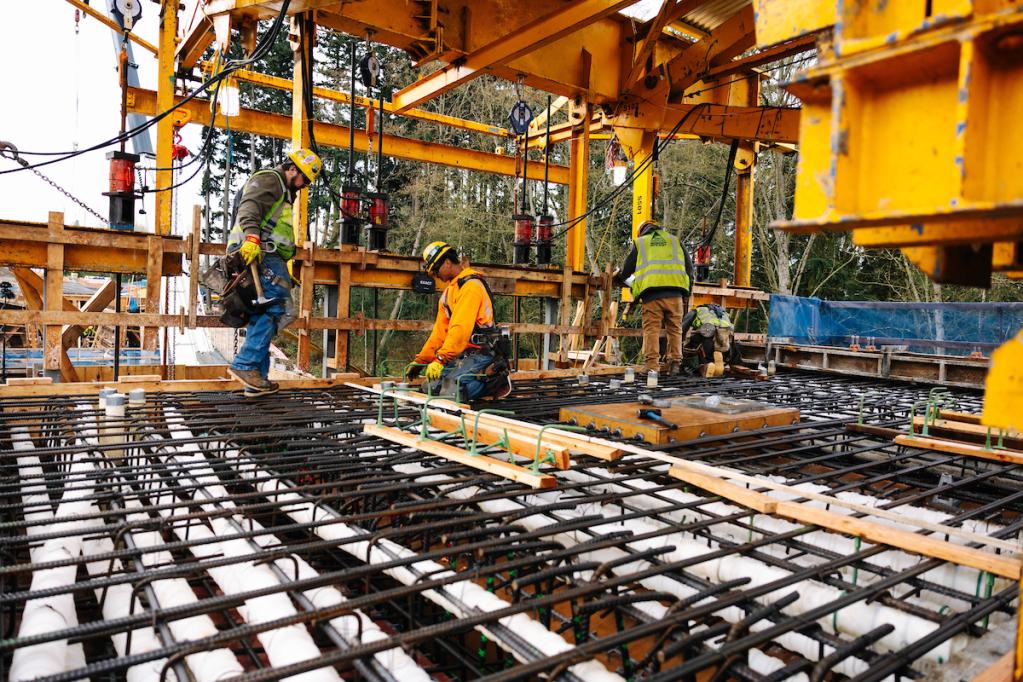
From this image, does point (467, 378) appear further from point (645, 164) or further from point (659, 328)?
point (645, 164)

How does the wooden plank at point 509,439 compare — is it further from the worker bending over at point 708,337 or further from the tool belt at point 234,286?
the worker bending over at point 708,337

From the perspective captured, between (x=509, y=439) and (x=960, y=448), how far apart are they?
9.05 feet

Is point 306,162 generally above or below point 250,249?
above

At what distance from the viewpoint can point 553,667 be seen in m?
1.73

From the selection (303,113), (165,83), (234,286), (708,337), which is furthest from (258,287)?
(708,337)

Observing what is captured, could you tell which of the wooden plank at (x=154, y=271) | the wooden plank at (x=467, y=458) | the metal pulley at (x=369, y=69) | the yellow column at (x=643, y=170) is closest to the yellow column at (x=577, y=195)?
the yellow column at (x=643, y=170)

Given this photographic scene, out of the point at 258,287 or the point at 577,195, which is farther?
the point at 577,195

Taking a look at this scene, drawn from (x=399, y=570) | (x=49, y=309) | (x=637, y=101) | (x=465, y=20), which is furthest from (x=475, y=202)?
(x=399, y=570)

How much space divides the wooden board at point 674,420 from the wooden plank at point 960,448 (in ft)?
2.81

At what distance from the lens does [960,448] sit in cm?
416

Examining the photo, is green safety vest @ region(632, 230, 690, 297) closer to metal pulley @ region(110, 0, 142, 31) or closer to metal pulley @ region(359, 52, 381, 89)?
metal pulley @ region(359, 52, 381, 89)

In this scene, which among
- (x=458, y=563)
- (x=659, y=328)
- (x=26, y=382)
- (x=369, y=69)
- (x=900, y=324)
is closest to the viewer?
(x=458, y=563)

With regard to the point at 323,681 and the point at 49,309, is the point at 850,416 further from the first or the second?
the point at 49,309

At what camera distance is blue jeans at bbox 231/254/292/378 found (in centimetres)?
570
